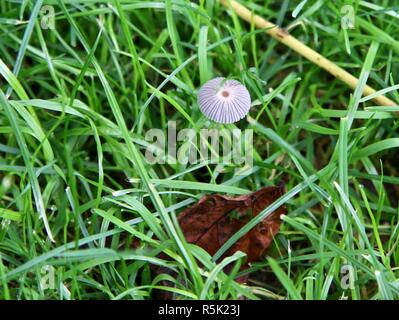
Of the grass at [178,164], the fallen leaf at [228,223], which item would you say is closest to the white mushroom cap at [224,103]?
the grass at [178,164]

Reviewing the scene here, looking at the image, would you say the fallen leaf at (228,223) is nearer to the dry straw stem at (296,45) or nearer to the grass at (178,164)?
the grass at (178,164)

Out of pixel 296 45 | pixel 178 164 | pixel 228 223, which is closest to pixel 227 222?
pixel 228 223

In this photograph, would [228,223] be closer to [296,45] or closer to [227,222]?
[227,222]

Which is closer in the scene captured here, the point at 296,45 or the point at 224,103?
the point at 224,103

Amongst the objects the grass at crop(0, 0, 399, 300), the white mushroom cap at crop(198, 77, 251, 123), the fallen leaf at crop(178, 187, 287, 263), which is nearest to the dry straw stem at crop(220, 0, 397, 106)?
the grass at crop(0, 0, 399, 300)

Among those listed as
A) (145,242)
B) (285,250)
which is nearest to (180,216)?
(145,242)

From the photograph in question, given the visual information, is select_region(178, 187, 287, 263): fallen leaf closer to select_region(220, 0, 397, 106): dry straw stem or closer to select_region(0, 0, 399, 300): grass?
select_region(0, 0, 399, 300): grass
